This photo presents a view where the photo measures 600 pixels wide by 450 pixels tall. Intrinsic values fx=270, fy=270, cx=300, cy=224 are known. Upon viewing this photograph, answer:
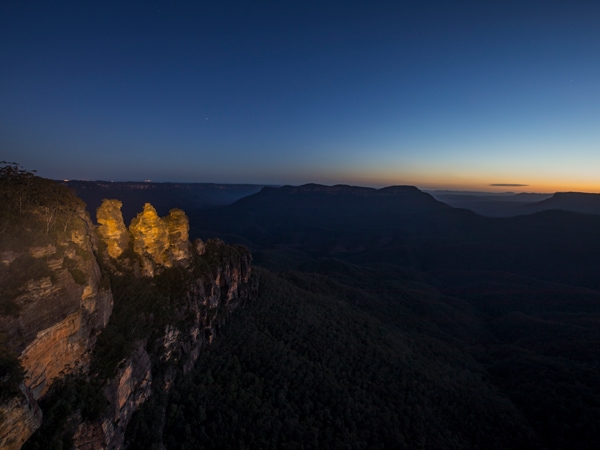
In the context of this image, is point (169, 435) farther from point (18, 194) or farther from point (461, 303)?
point (461, 303)

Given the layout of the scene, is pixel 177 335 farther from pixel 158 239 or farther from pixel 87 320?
pixel 158 239

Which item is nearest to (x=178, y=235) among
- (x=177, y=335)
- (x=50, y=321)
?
(x=177, y=335)

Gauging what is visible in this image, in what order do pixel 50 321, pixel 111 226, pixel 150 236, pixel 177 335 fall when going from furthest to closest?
pixel 150 236, pixel 177 335, pixel 111 226, pixel 50 321

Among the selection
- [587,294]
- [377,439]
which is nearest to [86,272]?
[377,439]

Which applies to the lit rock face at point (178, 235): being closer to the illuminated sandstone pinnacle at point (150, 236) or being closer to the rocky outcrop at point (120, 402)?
the illuminated sandstone pinnacle at point (150, 236)

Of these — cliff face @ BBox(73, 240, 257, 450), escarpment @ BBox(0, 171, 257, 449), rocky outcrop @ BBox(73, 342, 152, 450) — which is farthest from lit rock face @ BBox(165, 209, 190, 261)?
rocky outcrop @ BBox(73, 342, 152, 450)

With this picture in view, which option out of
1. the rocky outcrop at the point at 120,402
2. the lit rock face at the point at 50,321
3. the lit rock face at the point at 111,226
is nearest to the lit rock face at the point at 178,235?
the lit rock face at the point at 111,226
